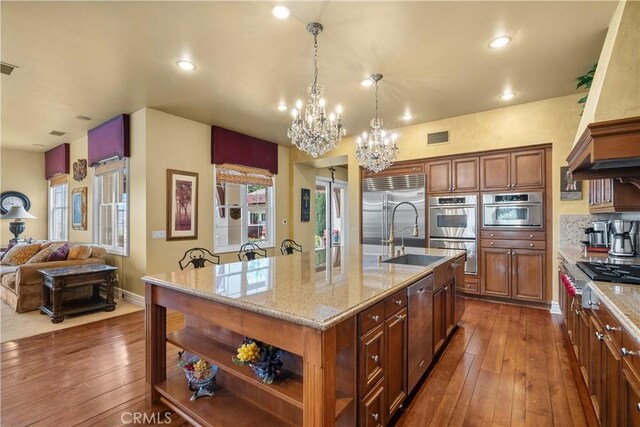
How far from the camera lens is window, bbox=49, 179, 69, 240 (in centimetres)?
652

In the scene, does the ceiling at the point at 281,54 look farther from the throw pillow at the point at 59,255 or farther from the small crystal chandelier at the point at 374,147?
the throw pillow at the point at 59,255

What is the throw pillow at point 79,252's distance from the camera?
4.45 metres

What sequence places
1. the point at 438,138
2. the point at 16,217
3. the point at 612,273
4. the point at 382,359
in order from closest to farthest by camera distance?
the point at 382,359, the point at 612,273, the point at 438,138, the point at 16,217

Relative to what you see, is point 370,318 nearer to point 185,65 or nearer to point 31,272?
point 185,65

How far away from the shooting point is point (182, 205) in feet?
15.5

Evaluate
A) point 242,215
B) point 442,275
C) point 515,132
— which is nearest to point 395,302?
point 442,275

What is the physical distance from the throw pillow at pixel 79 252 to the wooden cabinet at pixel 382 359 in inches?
188

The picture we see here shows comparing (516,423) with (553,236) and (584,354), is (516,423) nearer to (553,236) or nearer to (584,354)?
(584,354)

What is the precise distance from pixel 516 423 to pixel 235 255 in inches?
185

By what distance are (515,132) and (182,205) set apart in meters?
5.08

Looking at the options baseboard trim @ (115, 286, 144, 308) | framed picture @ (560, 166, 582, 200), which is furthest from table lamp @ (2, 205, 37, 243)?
framed picture @ (560, 166, 582, 200)

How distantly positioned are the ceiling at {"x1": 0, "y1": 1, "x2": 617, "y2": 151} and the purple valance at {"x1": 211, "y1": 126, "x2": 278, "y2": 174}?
811 millimetres

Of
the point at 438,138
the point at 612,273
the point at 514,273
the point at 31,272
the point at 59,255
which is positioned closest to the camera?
the point at 612,273

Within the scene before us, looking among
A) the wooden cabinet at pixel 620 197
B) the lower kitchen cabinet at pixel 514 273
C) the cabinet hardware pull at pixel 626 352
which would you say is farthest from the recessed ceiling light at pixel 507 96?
the cabinet hardware pull at pixel 626 352
